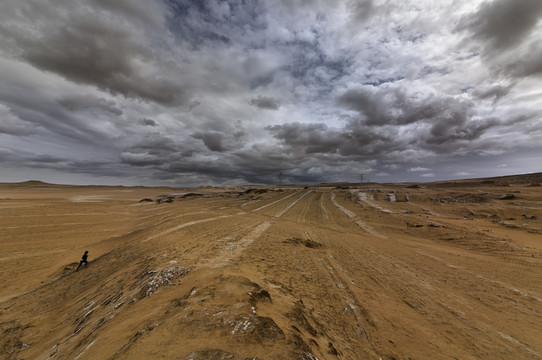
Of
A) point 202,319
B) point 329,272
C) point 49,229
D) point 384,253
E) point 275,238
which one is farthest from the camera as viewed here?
point 49,229

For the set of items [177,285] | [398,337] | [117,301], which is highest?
[177,285]

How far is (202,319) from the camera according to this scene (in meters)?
3.89

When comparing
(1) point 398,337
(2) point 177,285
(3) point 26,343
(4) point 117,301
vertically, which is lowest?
(3) point 26,343

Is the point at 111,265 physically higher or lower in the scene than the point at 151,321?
lower

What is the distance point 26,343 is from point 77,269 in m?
6.48

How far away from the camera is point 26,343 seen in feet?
19.4

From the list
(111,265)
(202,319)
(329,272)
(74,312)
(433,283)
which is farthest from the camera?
(111,265)

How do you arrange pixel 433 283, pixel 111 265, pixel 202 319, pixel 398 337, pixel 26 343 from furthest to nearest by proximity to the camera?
pixel 111 265, pixel 433 283, pixel 26 343, pixel 398 337, pixel 202 319

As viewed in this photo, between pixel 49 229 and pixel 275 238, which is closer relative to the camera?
pixel 275 238

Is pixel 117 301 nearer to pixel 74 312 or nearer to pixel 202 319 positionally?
pixel 74 312

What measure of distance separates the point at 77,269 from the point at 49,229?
13179 mm

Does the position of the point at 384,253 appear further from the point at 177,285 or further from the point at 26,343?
the point at 26,343

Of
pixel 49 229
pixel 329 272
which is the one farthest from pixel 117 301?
pixel 49 229

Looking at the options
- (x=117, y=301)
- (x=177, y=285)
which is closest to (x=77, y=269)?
(x=117, y=301)
